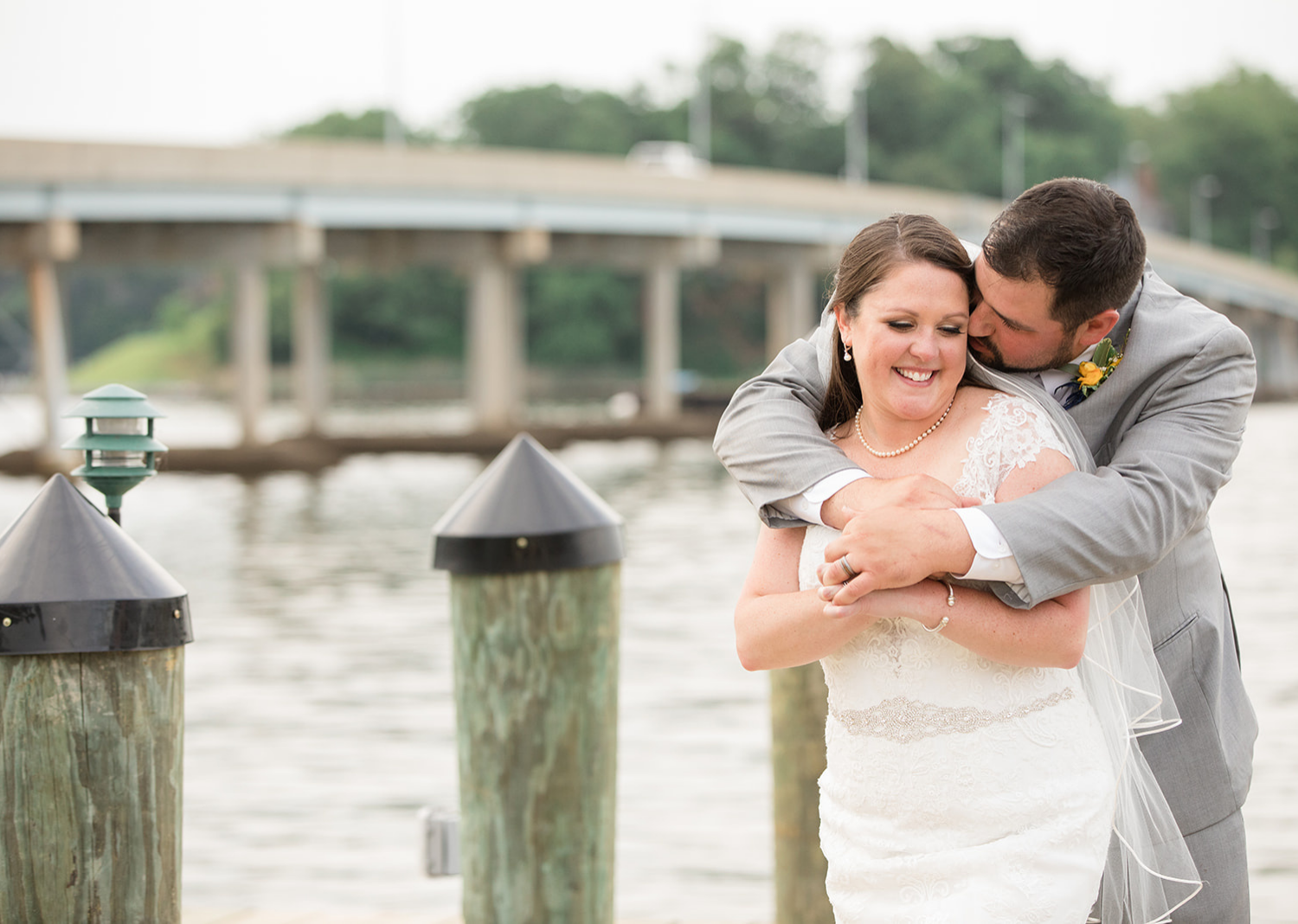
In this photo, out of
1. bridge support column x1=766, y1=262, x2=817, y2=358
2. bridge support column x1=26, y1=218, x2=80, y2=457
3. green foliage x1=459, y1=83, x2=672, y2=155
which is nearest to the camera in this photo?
bridge support column x1=26, y1=218, x2=80, y2=457

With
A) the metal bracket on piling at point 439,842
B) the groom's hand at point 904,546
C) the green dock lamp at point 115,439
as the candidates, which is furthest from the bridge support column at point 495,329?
the groom's hand at point 904,546

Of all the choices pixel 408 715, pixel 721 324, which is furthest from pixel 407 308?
pixel 408 715

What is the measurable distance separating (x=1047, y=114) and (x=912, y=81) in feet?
70.0

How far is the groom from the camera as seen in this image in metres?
2.82

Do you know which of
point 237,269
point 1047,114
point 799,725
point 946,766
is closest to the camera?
point 946,766

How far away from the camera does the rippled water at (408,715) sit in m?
7.39

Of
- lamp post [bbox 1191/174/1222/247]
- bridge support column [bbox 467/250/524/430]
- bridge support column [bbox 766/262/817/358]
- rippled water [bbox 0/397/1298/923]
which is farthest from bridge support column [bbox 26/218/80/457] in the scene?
lamp post [bbox 1191/174/1222/247]

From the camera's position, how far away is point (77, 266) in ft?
148

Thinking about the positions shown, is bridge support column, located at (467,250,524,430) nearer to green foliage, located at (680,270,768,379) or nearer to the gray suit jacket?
the gray suit jacket

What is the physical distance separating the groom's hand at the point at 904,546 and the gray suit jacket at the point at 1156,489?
0.09 metres

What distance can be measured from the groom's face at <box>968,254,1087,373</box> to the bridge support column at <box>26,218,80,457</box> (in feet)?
101

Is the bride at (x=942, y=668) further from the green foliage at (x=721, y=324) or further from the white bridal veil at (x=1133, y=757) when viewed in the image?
the green foliage at (x=721, y=324)

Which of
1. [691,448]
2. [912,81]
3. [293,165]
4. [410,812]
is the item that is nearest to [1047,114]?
[912,81]

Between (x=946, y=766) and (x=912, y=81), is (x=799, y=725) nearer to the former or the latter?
(x=946, y=766)
